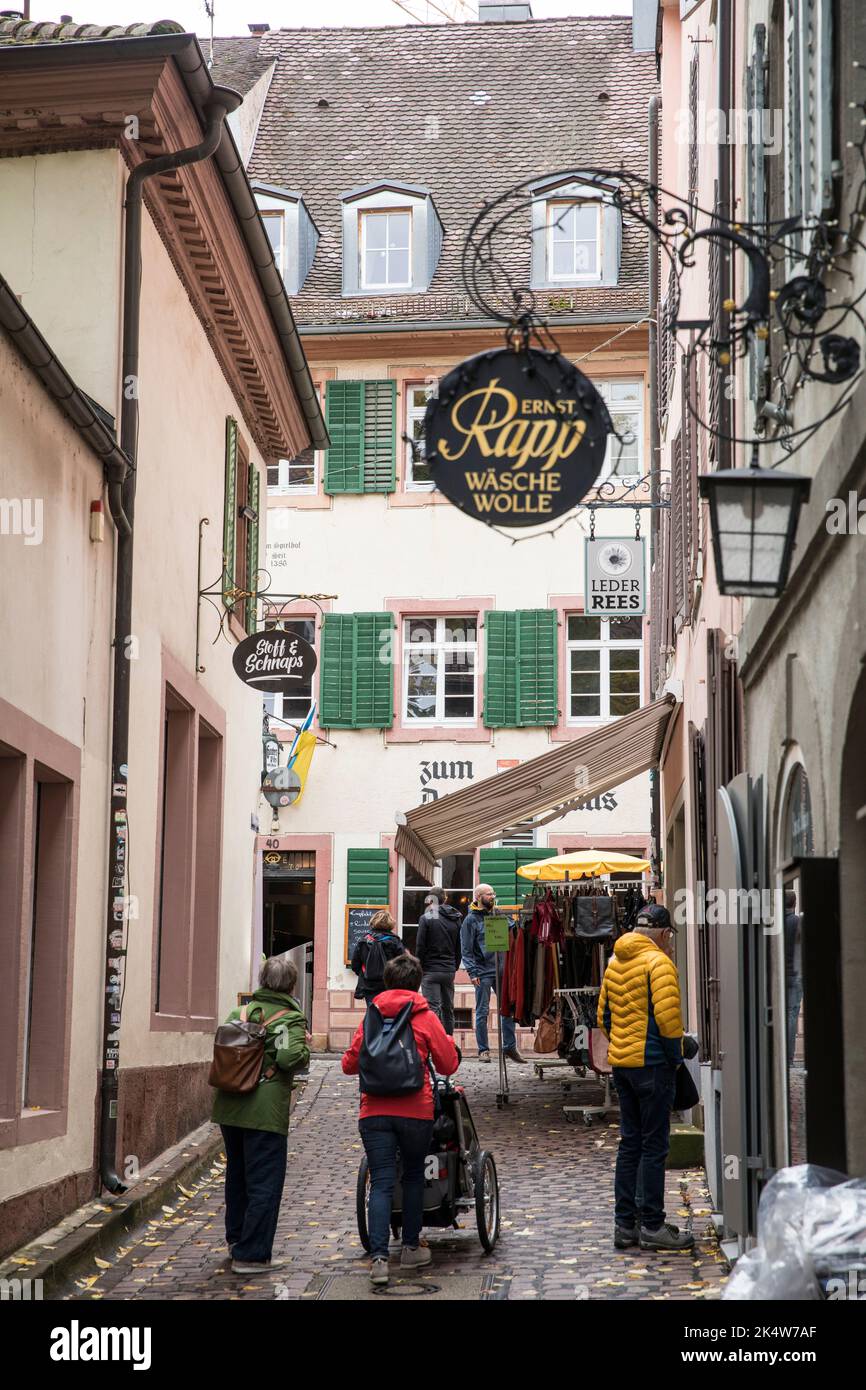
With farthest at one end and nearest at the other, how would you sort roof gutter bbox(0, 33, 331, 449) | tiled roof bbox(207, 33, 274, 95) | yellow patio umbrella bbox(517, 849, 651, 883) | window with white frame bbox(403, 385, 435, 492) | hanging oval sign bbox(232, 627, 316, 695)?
tiled roof bbox(207, 33, 274, 95) < window with white frame bbox(403, 385, 435, 492) < yellow patio umbrella bbox(517, 849, 651, 883) < hanging oval sign bbox(232, 627, 316, 695) < roof gutter bbox(0, 33, 331, 449)

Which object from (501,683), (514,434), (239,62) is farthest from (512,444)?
(239,62)

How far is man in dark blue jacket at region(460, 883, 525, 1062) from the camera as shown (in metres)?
17.6

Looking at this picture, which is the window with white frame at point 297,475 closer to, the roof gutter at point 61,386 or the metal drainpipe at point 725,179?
the roof gutter at point 61,386

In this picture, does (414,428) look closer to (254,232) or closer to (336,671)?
(336,671)

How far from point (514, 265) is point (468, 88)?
4.41 m

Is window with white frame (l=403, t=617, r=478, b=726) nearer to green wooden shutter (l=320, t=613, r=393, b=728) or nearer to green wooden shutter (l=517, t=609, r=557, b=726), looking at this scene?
green wooden shutter (l=320, t=613, r=393, b=728)

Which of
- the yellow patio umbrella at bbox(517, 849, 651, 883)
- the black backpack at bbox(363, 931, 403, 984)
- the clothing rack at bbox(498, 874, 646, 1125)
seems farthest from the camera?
the yellow patio umbrella at bbox(517, 849, 651, 883)

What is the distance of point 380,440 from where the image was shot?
24172 millimetres

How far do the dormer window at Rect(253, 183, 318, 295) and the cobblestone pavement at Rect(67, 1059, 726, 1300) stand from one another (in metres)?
15.2

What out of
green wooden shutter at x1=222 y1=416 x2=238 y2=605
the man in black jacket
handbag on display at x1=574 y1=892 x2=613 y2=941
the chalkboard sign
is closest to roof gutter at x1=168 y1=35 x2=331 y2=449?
green wooden shutter at x1=222 y1=416 x2=238 y2=605

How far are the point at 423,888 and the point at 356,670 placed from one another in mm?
3003

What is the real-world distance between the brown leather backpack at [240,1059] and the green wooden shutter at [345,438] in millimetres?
16323

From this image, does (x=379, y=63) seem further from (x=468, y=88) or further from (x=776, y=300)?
(x=776, y=300)
